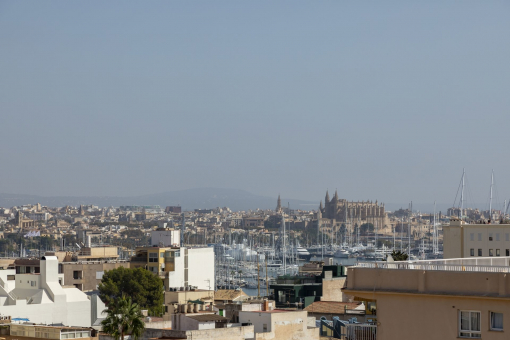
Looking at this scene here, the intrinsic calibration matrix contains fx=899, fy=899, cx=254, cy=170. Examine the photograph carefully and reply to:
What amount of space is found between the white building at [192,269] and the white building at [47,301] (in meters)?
17.5

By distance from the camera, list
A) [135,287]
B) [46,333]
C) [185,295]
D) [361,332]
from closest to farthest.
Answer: [361,332] < [46,333] < [135,287] < [185,295]

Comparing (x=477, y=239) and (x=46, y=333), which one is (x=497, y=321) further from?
(x=477, y=239)

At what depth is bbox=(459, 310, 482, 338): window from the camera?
5547mm

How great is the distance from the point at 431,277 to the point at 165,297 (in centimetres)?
3929

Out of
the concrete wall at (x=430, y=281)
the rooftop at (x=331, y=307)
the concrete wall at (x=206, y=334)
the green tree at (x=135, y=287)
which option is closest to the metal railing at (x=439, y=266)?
the concrete wall at (x=430, y=281)

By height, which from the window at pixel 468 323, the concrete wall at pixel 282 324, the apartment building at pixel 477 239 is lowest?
the concrete wall at pixel 282 324

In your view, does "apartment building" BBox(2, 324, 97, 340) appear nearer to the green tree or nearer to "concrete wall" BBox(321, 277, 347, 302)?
"concrete wall" BBox(321, 277, 347, 302)

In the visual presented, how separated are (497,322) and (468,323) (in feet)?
0.66

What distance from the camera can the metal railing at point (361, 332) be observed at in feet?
20.4

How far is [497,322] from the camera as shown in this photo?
215 inches

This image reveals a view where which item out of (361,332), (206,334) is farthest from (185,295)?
(361,332)

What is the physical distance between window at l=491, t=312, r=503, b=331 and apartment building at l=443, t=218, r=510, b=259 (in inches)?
987

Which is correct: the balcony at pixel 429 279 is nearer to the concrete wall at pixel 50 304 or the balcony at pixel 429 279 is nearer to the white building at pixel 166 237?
the concrete wall at pixel 50 304

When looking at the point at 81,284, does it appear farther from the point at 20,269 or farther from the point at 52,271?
the point at 52,271
